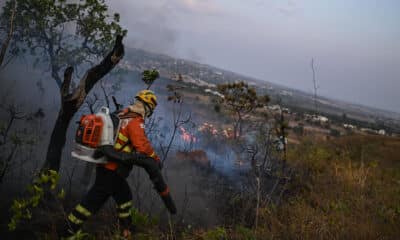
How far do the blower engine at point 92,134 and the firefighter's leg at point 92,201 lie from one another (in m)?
0.31

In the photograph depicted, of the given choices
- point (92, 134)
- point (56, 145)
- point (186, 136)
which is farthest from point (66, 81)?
point (186, 136)

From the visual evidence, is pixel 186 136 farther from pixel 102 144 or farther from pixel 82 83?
pixel 102 144

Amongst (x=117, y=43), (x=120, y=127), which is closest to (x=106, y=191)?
(x=120, y=127)

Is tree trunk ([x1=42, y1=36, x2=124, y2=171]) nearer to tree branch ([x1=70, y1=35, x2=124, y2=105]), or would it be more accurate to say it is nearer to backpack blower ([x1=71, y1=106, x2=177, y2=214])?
tree branch ([x1=70, y1=35, x2=124, y2=105])

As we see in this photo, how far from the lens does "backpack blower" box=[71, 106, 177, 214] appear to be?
327cm

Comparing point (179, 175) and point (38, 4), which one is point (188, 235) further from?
point (38, 4)

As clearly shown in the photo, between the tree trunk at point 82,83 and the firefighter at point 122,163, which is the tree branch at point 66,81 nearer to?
the tree trunk at point 82,83

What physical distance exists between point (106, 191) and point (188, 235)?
4.20ft

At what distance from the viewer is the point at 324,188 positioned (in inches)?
299

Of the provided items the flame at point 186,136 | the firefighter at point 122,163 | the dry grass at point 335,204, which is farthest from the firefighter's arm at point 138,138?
the flame at point 186,136

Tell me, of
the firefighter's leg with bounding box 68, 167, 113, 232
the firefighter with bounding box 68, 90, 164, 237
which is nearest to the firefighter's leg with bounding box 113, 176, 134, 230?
the firefighter with bounding box 68, 90, 164, 237

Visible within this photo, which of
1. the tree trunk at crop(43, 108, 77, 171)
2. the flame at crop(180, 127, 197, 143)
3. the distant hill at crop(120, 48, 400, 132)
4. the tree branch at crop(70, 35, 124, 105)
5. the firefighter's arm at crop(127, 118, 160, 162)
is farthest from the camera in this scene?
the flame at crop(180, 127, 197, 143)

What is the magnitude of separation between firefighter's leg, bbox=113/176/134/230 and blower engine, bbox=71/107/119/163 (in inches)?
21.7

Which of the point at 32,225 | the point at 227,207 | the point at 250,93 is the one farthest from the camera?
the point at 250,93
